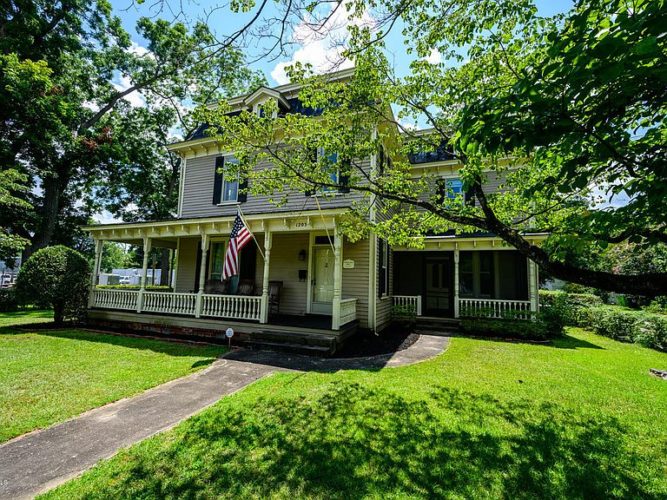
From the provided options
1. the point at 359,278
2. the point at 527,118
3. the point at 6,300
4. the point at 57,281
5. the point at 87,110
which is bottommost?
the point at 6,300

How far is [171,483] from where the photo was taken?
2543mm

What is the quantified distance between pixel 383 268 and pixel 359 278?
1.57 metres

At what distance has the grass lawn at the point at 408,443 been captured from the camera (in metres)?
2.57

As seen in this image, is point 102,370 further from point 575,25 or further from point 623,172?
point 623,172

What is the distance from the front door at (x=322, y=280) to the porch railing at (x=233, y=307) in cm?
202

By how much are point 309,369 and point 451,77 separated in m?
6.34

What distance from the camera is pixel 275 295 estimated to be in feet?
33.0

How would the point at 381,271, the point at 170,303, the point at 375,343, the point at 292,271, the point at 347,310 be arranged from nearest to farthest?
the point at 375,343, the point at 347,310, the point at 170,303, the point at 381,271, the point at 292,271

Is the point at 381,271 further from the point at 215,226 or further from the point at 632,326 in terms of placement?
the point at 632,326

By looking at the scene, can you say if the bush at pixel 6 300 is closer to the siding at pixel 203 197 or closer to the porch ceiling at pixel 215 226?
the porch ceiling at pixel 215 226

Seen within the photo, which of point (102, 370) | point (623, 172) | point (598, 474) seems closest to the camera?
point (598, 474)

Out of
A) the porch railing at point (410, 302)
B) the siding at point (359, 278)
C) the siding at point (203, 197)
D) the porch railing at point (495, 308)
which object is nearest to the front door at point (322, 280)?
the siding at point (359, 278)

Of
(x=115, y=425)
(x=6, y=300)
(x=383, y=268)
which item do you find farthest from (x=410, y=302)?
(x=6, y=300)

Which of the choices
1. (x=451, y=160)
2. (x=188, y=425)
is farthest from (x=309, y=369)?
(x=451, y=160)
